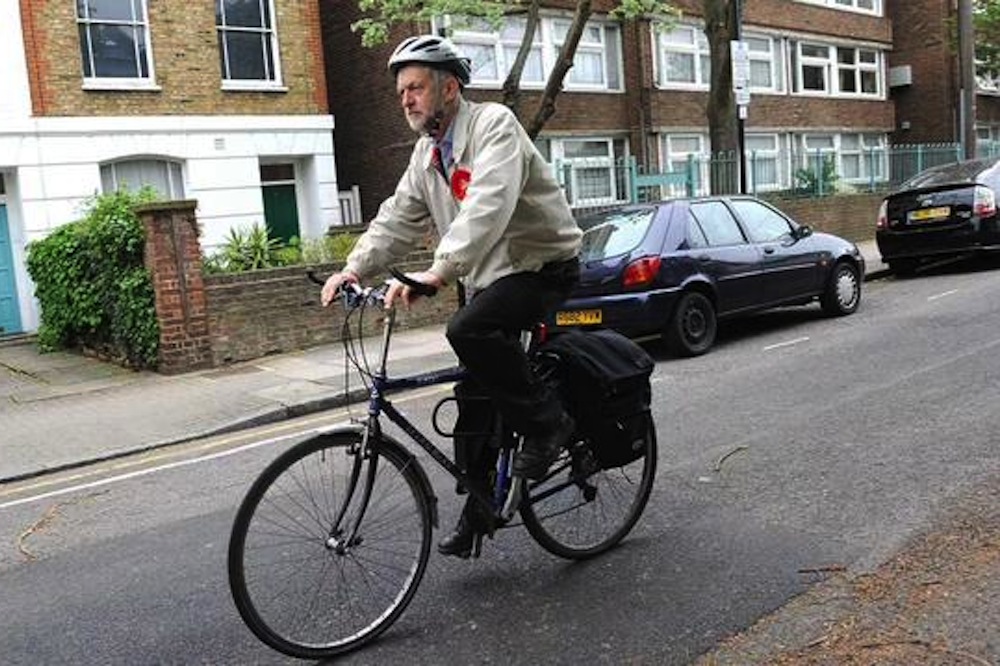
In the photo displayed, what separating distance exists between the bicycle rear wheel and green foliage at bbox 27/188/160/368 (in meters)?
7.71

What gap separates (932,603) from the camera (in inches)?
140

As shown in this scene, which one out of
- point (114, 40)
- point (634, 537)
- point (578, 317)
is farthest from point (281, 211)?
point (634, 537)

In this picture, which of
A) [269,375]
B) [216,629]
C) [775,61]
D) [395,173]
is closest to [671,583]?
[216,629]

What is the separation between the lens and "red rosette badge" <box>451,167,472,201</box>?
11.9 feet

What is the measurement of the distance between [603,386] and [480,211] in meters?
1.08

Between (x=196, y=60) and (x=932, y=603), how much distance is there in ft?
52.6

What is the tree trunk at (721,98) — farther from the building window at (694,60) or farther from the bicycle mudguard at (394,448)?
the bicycle mudguard at (394,448)

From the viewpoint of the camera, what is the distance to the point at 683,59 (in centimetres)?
2611

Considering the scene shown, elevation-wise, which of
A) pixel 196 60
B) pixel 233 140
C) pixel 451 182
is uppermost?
pixel 196 60

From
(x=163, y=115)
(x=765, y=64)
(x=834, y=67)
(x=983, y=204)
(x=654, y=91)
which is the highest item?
(x=834, y=67)

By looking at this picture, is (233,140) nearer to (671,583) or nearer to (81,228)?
(81,228)

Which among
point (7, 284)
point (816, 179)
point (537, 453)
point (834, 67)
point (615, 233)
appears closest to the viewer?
point (537, 453)

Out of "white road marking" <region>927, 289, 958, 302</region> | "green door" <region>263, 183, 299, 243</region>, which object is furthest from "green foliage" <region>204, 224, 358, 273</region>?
"white road marking" <region>927, 289, 958, 302</region>

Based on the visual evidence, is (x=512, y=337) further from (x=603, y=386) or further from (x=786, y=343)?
(x=786, y=343)
